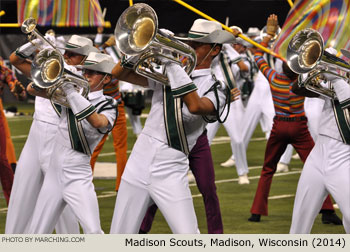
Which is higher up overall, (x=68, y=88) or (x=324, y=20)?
(x=68, y=88)

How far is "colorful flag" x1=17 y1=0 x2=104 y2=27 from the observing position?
9.75 meters

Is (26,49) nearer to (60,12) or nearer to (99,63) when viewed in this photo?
(99,63)

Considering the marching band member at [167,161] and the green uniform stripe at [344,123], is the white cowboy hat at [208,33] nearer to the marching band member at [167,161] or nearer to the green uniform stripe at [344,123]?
the marching band member at [167,161]

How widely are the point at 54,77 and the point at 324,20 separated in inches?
160

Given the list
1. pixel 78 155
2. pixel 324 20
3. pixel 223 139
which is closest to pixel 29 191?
pixel 78 155

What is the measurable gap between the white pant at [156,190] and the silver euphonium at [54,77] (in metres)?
0.68

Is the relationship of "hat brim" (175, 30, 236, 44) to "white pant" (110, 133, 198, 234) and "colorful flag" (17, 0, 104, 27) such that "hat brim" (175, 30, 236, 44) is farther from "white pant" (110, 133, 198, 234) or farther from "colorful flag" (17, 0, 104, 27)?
"colorful flag" (17, 0, 104, 27)

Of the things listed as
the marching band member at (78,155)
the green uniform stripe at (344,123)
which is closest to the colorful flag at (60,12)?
the marching band member at (78,155)

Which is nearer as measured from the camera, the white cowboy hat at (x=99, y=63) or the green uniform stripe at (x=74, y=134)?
the green uniform stripe at (x=74, y=134)

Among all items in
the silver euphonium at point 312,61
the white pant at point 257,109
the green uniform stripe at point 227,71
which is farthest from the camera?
the white pant at point 257,109

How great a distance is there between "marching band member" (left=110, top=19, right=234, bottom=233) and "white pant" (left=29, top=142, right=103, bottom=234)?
351 millimetres

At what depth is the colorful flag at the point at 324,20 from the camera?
9188 millimetres

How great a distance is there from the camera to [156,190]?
6047 millimetres

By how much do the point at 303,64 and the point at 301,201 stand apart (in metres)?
1.03
